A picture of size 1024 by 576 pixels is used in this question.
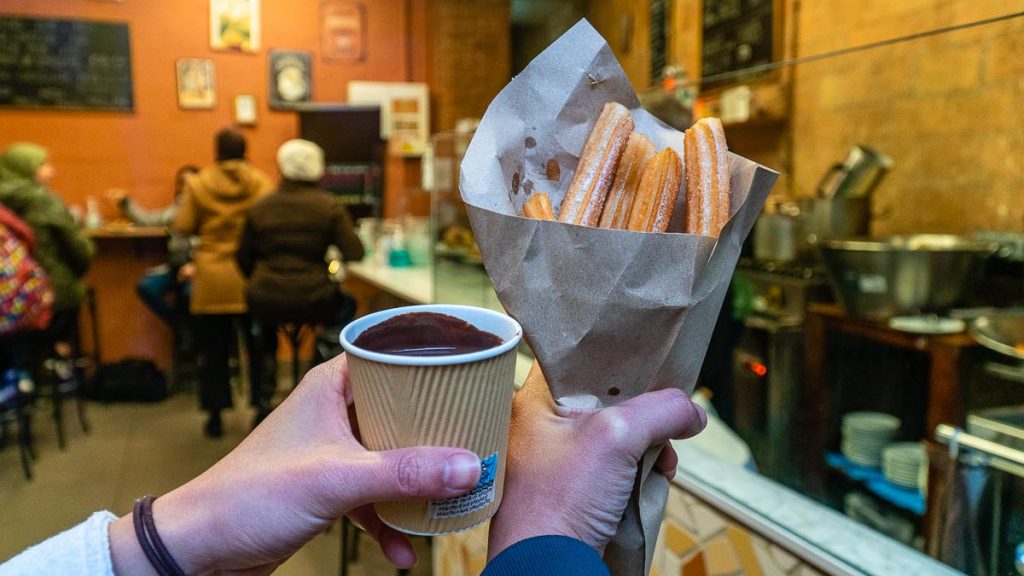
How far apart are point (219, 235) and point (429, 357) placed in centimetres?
375

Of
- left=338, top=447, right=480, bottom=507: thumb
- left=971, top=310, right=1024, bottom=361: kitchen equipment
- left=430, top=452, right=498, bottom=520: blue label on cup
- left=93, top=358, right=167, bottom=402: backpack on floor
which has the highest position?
left=338, top=447, right=480, bottom=507: thumb

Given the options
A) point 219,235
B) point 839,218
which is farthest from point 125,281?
point 839,218

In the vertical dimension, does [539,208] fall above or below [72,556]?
above

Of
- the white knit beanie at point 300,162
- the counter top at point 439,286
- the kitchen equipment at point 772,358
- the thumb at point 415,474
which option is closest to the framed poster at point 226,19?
the white knit beanie at point 300,162

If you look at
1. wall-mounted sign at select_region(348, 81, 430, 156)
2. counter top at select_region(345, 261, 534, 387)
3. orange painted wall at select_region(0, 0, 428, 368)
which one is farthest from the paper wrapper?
wall-mounted sign at select_region(348, 81, 430, 156)

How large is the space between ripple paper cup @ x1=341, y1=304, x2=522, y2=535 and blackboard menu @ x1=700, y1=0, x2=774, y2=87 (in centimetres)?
337

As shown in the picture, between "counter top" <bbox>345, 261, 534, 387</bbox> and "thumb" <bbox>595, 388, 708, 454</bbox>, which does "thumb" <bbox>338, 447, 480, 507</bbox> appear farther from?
"counter top" <bbox>345, 261, 534, 387</bbox>

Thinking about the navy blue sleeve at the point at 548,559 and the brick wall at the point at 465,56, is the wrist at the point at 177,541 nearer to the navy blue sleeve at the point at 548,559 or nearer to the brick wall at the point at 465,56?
the navy blue sleeve at the point at 548,559

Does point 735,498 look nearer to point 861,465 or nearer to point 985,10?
point 861,465

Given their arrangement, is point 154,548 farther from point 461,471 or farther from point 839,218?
point 839,218

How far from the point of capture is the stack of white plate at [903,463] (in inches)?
64.2

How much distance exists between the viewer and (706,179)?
2.23 ft

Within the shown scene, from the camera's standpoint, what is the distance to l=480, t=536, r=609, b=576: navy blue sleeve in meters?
0.62

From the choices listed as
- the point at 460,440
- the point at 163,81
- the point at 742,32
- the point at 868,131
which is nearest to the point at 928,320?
the point at 868,131
